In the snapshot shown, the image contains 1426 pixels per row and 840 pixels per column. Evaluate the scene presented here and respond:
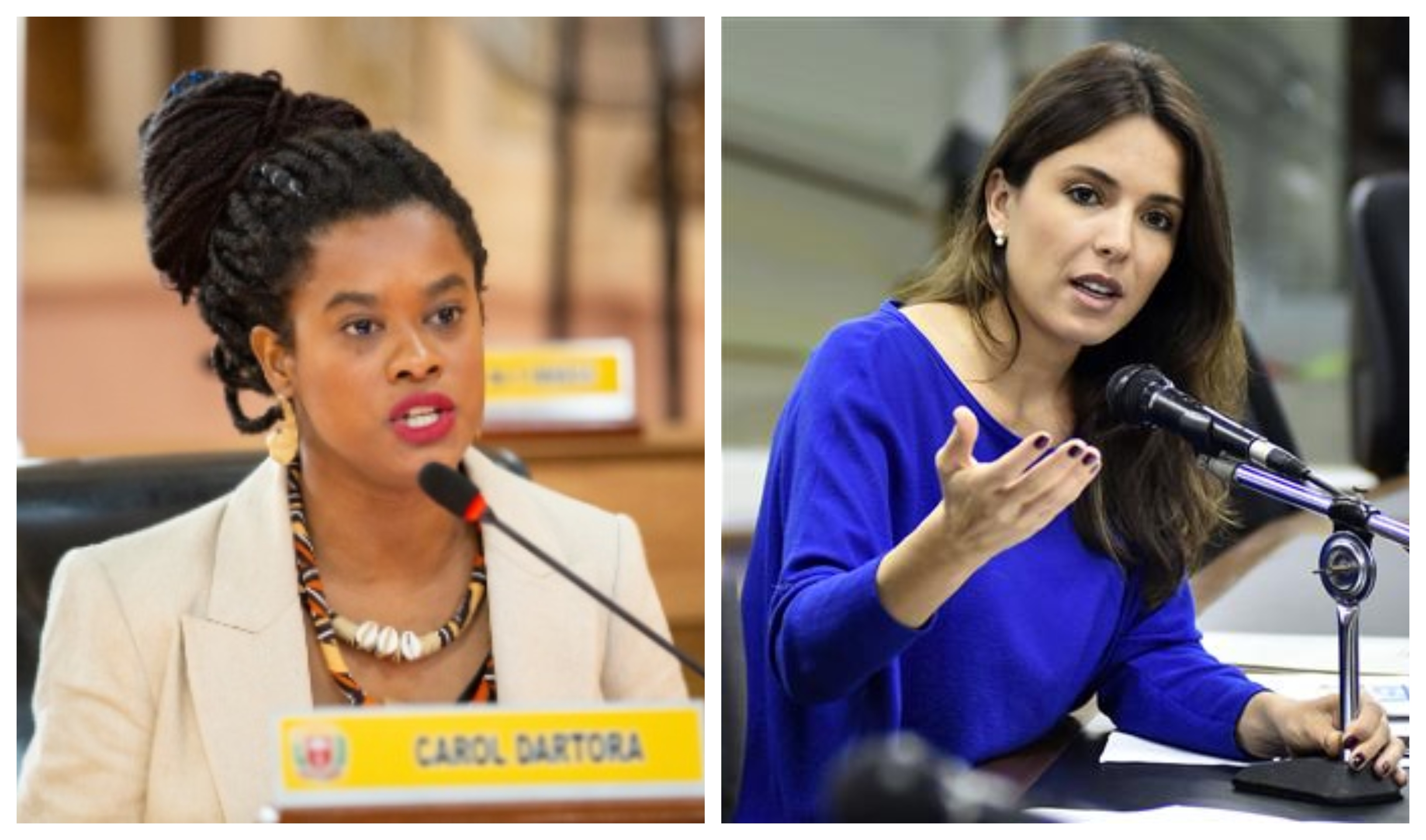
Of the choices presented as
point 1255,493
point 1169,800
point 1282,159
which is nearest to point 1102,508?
point 1255,493

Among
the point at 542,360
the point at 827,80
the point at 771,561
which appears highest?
the point at 827,80

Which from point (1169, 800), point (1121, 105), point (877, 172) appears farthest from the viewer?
point (877, 172)

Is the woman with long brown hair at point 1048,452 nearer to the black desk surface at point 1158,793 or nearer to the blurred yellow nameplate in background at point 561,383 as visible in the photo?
the black desk surface at point 1158,793

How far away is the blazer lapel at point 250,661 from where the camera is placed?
2035 mm

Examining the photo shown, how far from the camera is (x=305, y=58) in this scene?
2.15 metres

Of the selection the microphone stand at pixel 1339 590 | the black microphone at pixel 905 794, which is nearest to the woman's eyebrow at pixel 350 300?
the microphone stand at pixel 1339 590

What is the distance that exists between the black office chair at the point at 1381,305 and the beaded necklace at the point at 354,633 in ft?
7.20

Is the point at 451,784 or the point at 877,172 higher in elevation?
the point at 877,172

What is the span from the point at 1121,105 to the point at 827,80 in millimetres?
411

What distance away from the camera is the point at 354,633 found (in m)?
2.05

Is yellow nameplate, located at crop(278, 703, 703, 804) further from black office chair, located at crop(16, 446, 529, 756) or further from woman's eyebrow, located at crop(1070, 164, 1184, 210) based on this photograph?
woman's eyebrow, located at crop(1070, 164, 1184, 210)

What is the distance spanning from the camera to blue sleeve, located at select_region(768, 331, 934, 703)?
6.13ft

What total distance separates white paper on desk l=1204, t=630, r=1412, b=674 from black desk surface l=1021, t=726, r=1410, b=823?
222mm

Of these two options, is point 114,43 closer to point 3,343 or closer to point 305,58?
point 305,58
